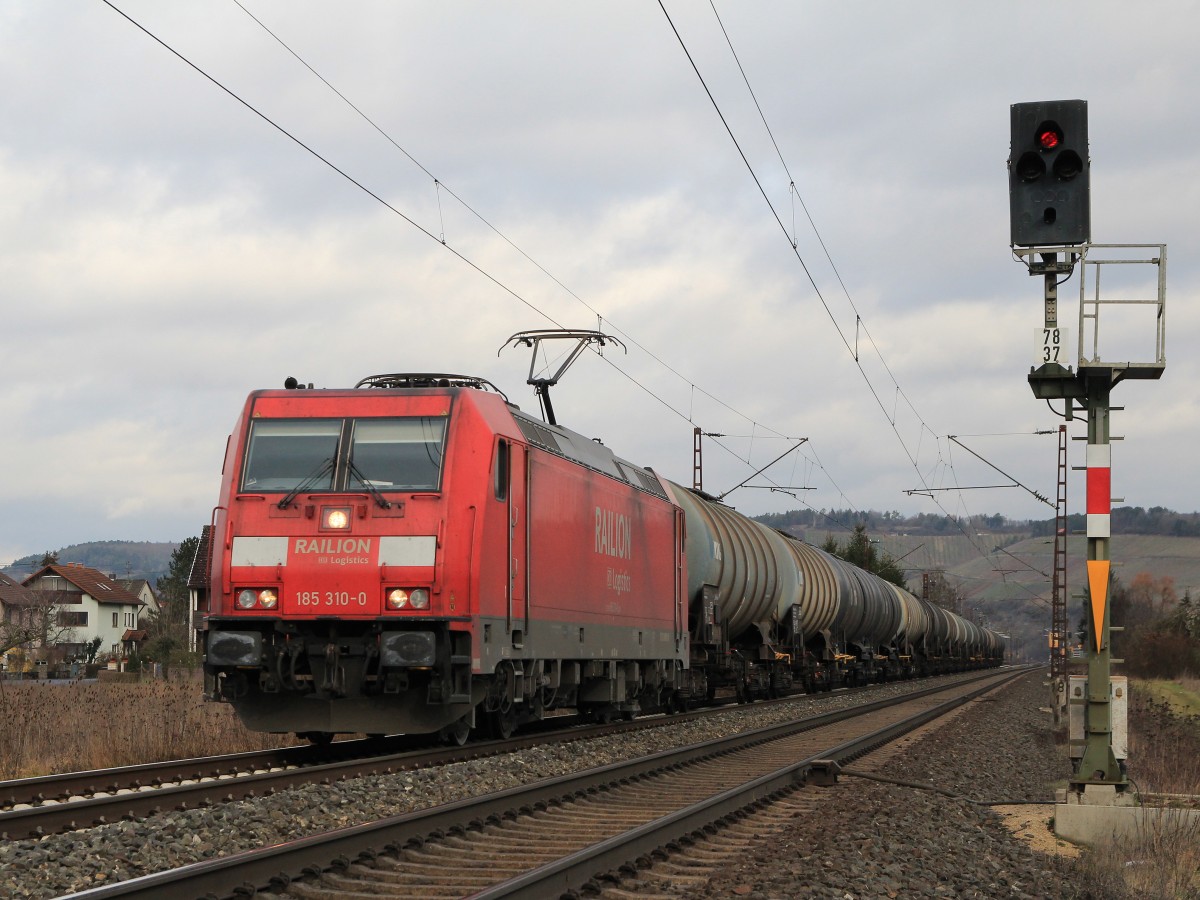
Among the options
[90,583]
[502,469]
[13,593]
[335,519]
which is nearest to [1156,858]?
[502,469]

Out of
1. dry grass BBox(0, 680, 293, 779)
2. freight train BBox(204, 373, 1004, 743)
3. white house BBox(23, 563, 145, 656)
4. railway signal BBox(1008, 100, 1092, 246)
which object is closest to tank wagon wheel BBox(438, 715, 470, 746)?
freight train BBox(204, 373, 1004, 743)

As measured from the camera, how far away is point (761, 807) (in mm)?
10734

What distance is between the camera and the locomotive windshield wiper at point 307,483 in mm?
13203

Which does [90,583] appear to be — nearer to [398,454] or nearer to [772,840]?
[398,454]

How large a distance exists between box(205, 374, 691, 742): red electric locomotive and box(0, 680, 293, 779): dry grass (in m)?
1.60

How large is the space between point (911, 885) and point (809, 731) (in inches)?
483

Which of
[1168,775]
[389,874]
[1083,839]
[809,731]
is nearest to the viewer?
[389,874]

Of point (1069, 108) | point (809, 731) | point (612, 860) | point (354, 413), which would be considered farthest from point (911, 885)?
point (809, 731)

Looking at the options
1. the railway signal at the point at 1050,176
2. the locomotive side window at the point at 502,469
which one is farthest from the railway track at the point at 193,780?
the railway signal at the point at 1050,176

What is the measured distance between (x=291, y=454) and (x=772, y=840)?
21.7 ft

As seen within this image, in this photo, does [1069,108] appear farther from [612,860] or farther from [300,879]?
[300,879]

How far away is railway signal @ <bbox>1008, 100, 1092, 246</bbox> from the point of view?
1025 cm

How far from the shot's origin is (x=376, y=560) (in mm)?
12867

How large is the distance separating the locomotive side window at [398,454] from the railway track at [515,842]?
333 centimetres
